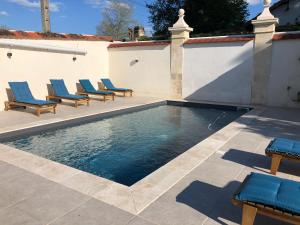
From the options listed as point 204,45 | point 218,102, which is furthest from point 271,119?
point 204,45

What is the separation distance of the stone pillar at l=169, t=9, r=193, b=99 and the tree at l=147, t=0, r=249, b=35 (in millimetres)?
8006

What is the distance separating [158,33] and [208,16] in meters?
4.87

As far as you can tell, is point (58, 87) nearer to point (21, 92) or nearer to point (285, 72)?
point (21, 92)

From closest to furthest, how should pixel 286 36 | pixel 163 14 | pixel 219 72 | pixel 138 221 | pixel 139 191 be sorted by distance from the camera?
pixel 138 221 → pixel 139 191 → pixel 286 36 → pixel 219 72 → pixel 163 14

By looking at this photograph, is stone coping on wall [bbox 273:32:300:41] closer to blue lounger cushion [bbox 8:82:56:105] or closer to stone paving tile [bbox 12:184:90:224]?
blue lounger cushion [bbox 8:82:56:105]

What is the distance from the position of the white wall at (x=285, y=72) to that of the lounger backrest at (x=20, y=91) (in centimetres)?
912

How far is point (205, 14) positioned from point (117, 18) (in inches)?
1037

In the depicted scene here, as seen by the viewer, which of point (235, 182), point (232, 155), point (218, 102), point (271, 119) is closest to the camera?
point (235, 182)

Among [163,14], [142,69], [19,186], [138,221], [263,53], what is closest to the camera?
[138,221]

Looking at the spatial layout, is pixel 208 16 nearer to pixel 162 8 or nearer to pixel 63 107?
pixel 162 8

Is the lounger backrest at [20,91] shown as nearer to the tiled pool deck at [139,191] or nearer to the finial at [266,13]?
the tiled pool deck at [139,191]

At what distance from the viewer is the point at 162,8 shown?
23.6m

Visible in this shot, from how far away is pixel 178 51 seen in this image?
12.7 meters

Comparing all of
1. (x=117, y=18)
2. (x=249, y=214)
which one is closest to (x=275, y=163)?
(x=249, y=214)
